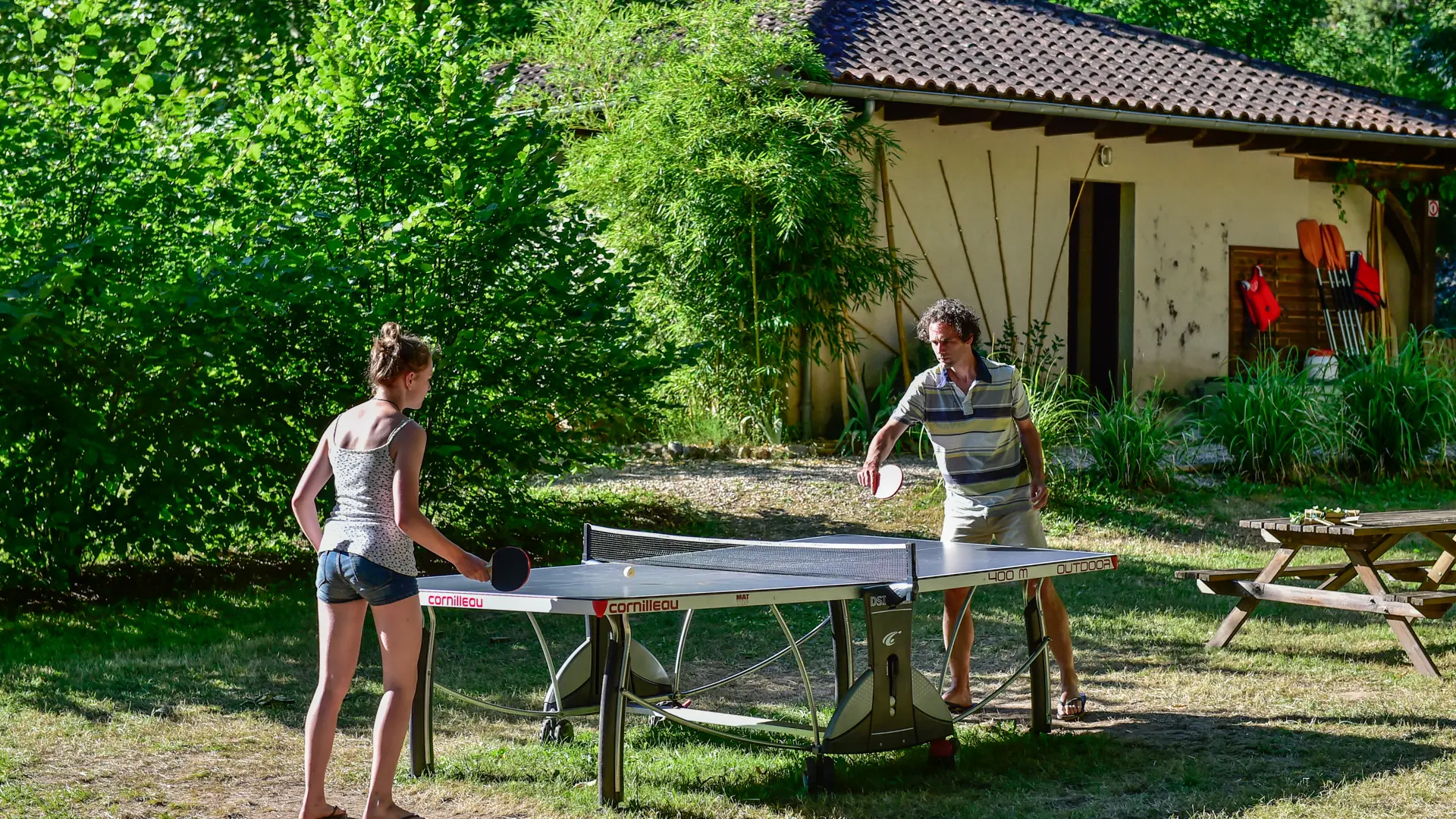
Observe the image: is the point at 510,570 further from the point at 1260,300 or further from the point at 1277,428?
the point at 1260,300

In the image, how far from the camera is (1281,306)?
16984mm

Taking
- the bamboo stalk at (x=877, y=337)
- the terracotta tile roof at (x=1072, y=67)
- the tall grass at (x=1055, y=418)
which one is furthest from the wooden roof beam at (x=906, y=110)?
the tall grass at (x=1055, y=418)

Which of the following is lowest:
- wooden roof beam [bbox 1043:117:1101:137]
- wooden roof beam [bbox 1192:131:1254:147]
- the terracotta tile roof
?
wooden roof beam [bbox 1192:131:1254:147]

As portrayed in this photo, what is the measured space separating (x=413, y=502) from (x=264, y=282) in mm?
3552

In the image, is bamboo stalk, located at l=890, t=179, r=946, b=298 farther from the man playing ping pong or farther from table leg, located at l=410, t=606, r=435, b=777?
table leg, located at l=410, t=606, r=435, b=777

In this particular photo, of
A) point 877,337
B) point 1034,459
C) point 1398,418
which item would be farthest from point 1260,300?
point 1034,459

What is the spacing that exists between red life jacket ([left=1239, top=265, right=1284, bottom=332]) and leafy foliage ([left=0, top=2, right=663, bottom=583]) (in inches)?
373

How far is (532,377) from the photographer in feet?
30.5

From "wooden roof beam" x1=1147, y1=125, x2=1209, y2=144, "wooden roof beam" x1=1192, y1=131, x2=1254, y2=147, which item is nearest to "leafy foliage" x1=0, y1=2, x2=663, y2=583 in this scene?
"wooden roof beam" x1=1147, y1=125, x2=1209, y2=144

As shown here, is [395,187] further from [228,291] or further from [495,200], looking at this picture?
[228,291]

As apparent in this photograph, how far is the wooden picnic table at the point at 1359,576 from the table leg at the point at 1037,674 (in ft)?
5.99

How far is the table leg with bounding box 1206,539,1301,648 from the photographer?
7508mm

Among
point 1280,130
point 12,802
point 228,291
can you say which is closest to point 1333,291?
point 1280,130

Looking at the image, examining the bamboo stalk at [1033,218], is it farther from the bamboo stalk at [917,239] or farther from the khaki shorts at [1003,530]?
the khaki shorts at [1003,530]
